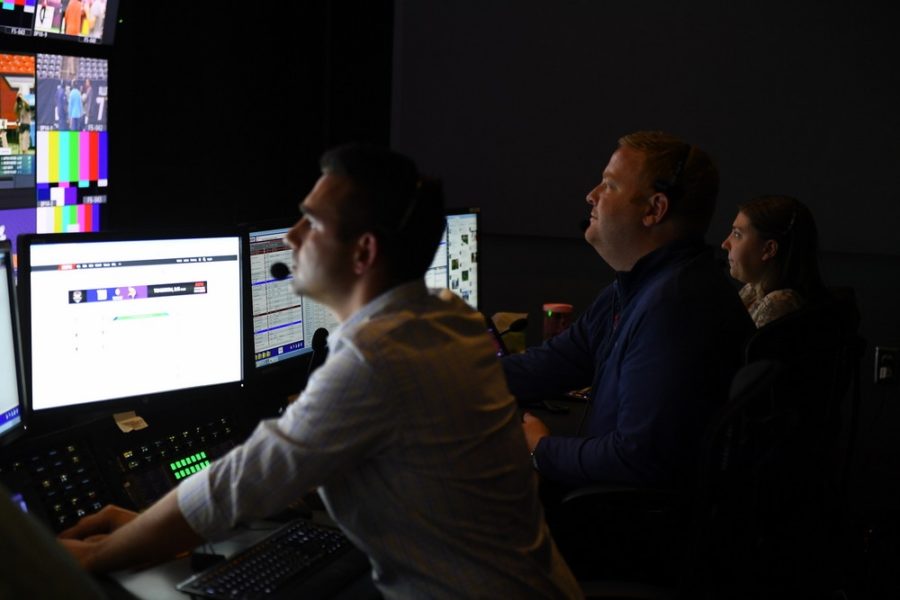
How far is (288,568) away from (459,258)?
1809 mm

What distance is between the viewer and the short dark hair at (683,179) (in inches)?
94.3

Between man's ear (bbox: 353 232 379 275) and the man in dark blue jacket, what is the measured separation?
0.93 meters

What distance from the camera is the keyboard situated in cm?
151

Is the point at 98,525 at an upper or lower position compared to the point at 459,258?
lower

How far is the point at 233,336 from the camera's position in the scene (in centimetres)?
220

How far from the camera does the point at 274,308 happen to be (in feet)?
7.97

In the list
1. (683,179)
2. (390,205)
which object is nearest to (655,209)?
(683,179)

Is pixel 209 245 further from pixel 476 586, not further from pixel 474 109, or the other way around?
pixel 474 109

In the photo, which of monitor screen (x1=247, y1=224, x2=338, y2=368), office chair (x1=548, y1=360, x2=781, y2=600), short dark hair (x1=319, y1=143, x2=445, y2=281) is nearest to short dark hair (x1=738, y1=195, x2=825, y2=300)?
office chair (x1=548, y1=360, x2=781, y2=600)

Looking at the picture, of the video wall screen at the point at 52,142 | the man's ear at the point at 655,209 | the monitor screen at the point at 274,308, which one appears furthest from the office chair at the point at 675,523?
the video wall screen at the point at 52,142

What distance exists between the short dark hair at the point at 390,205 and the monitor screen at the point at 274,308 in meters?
0.85

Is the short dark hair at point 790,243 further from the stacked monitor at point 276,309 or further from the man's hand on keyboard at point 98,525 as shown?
the man's hand on keyboard at point 98,525

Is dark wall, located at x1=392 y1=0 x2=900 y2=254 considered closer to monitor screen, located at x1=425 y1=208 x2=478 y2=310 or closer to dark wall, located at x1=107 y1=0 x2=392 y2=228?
dark wall, located at x1=107 y1=0 x2=392 y2=228

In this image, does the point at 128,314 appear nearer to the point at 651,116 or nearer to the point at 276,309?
the point at 276,309
